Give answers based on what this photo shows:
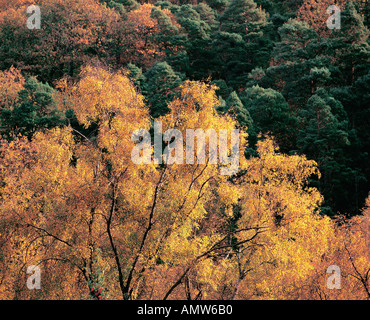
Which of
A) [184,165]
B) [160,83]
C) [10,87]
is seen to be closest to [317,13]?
[160,83]

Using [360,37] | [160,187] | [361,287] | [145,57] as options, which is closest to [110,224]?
[160,187]

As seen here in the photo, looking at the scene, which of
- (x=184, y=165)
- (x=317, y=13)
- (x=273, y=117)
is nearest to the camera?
(x=184, y=165)

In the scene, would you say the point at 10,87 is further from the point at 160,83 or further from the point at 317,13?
the point at 317,13

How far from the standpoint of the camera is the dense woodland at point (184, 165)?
1405 centimetres

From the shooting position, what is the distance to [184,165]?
1440cm

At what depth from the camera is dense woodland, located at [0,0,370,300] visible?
14.1 m

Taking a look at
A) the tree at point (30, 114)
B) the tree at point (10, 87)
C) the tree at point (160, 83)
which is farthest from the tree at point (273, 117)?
the tree at point (10, 87)

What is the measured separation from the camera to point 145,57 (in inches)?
1923

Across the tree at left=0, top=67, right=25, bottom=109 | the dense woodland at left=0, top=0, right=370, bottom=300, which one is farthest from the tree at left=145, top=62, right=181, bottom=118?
the tree at left=0, top=67, right=25, bottom=109

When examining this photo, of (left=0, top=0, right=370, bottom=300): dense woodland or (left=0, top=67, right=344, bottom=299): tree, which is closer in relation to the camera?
(left=0, top=67, right=344, bottom=299): tree

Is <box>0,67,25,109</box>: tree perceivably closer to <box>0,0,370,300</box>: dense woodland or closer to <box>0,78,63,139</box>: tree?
<box>0,0,370,300</box>: dense woodland

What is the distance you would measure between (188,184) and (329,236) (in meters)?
10.9

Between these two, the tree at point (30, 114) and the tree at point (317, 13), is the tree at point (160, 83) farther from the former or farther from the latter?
the tree at point (317, 13)
